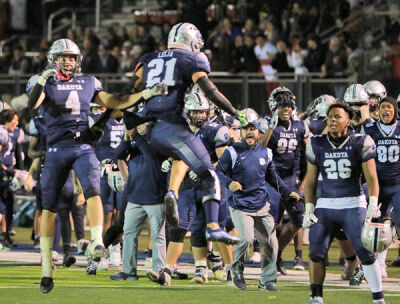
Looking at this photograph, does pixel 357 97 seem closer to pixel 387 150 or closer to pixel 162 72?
pixel 387 150

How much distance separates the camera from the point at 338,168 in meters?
10.2

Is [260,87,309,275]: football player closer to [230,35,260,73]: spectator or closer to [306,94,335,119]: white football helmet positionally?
[306,94,335,119]: white football helmet

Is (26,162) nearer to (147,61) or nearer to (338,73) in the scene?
(338,73)

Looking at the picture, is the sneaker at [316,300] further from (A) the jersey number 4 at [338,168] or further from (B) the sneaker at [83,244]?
(B) the sneaker at [83,244]

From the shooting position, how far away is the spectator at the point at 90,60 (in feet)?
74.9

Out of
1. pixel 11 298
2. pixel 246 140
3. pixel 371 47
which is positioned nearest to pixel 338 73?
pixel 371 47

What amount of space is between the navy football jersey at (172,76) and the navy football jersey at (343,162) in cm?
133

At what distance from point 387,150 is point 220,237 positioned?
3.57 m

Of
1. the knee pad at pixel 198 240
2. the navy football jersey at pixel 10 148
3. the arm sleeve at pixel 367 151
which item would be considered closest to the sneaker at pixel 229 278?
the knee pad at pixel 198 240

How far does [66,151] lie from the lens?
10734 millimetres

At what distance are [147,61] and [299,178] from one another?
14.8ft

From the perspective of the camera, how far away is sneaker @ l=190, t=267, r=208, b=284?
12.4 meters

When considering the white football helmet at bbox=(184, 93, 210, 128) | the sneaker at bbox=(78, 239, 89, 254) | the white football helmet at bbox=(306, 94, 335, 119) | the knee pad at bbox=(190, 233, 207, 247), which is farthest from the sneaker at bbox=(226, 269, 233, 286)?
the white football helmet at bbox=(306, 94, 335, 119)

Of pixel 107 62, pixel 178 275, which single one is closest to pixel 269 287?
pixel 178 275
